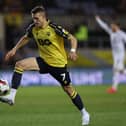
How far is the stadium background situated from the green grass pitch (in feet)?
19.1

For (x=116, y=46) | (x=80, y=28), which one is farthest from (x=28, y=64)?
(x=80, y=28)

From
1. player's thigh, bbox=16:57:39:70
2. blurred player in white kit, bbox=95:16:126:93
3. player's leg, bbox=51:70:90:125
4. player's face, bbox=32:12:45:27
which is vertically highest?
player's face, bbox=32:12:45:27

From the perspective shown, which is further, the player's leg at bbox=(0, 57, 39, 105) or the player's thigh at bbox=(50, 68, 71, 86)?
the player's thigh at bbox=(50, 68, 71, 86)

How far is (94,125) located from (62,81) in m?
0.96

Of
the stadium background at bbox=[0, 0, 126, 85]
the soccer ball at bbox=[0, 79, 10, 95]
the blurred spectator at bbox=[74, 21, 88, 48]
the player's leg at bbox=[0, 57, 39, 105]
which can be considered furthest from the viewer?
the blurred spectator at bbox=[74, 21, 88, 48]

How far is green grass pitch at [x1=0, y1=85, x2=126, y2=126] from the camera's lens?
1109 cm

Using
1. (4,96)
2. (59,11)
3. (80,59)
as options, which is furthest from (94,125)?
(59,11)

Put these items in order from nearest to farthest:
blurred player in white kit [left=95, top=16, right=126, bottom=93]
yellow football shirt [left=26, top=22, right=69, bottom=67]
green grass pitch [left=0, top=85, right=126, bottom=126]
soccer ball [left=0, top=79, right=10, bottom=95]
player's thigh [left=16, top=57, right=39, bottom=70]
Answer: soccer ball [left=0, top=79, right=10, bottom=95] → player's thigh [left=16, top=57, right=39, bottom=70] → yellow football shirt [left=26, top=22, right=69, bottom=67] → green grass pitch [left=0, top=85, right=126, bottom=126] → blurred player in white kit [left=95, top=16, right=126, bottom=93]

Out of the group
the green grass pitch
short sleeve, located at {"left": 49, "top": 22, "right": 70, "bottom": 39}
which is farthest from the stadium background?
short sleeve, located at {"left": 49, "top": 22, "right": 70, "bottom": 39}

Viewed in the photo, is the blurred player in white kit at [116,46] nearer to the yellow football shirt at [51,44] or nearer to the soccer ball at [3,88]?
the yellow football shirt at [51,44]

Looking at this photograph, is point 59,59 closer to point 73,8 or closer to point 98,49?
point 98,49

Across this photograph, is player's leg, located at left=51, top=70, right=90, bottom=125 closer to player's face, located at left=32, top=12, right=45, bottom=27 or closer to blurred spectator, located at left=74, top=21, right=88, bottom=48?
player's face, located at left=32, top=12, right=45, bottom=27

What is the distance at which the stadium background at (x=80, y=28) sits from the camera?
24480mm

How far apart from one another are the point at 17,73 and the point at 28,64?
0.90 feet
